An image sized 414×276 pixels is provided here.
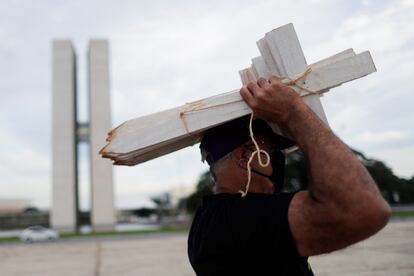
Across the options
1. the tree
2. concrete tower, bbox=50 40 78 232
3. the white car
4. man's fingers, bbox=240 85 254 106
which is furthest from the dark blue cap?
the tree

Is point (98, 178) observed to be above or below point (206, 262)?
above

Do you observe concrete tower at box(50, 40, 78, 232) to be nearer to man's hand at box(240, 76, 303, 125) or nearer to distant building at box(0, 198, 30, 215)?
man's hand at box(240, 76, 303, 125)

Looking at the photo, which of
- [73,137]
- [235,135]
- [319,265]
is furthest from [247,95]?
[73,137]

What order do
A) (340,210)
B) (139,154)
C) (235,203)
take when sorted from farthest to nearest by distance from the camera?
1. (139,154)
2. (235,203)
3. (340,210)

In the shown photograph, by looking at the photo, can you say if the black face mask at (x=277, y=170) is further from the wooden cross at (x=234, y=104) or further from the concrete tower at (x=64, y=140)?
the concrete tower at (x=64, y=140)

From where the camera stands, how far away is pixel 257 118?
1333 millimetres

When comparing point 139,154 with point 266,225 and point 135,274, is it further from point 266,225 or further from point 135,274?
point 135,274

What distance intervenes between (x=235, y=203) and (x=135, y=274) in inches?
269

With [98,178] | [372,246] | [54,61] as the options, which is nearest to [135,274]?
[372,246]

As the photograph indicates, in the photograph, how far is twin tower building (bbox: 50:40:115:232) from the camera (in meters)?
38.8

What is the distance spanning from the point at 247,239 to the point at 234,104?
14.1 inches

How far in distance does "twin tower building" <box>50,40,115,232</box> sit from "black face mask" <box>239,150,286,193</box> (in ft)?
123

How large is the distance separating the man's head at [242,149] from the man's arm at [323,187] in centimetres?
12

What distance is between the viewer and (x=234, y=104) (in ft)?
4.15
